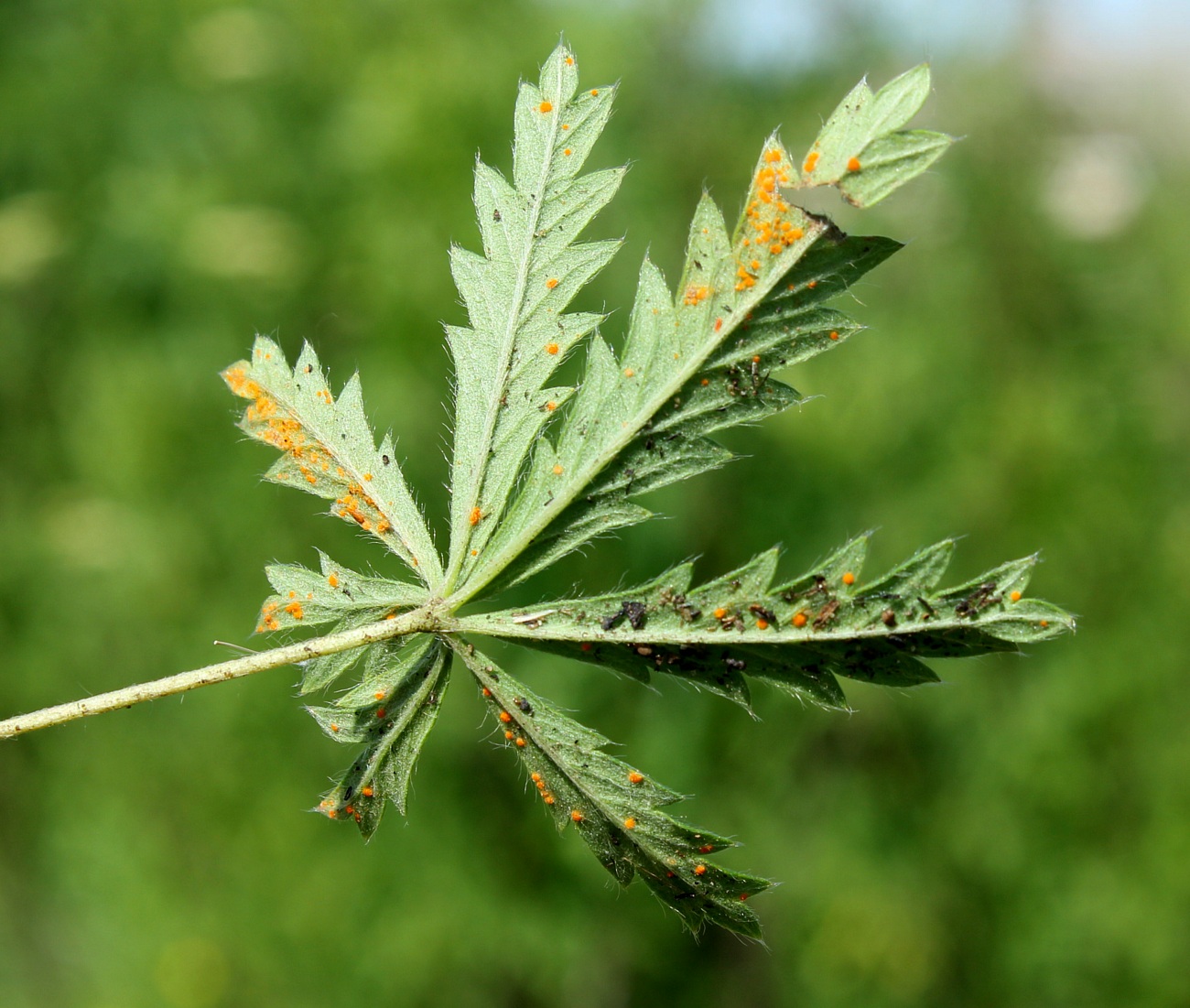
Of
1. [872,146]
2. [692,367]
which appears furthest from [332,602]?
[872,146]

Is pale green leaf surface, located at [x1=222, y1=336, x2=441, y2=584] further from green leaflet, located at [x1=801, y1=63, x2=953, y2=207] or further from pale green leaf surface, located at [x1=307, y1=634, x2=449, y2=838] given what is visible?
green leaflet, located at [x1=801, y1=63, x2=953, y2=207]

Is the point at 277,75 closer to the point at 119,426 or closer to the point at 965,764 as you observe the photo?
the point at 119,426

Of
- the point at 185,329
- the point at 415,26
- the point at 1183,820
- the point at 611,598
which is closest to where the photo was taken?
the point at 611,598

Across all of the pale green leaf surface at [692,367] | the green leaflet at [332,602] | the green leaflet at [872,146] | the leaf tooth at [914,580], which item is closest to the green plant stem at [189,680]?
the green leaflet at [332,602]

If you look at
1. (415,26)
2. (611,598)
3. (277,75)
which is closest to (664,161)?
(415,26)

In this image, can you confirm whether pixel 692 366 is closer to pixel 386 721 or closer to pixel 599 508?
pixel 599 508

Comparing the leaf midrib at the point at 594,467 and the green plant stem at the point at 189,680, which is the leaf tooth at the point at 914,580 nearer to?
the leaf midrib at the point at 594,467

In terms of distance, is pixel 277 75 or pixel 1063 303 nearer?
pixel 277 75
